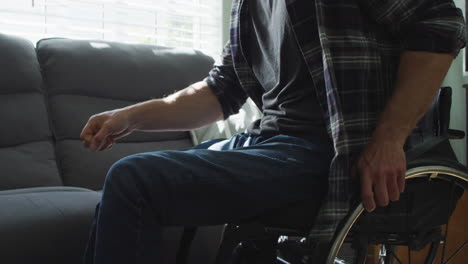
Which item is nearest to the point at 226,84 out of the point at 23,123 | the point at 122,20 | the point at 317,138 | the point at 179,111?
the point at 179,111

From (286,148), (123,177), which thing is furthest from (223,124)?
(123,177)

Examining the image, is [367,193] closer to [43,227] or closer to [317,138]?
[317,138]

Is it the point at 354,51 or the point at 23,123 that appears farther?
the point at 23,123

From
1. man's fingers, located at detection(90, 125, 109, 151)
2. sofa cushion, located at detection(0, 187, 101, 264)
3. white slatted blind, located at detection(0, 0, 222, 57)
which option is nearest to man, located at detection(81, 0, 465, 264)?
man's fingers, located at detection(90, 125, 109, 151)

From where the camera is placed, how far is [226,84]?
4.19 feet

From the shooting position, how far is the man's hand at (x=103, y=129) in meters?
1.06

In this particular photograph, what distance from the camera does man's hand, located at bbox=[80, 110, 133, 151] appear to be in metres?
1.06

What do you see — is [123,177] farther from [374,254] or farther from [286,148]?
[374,254]

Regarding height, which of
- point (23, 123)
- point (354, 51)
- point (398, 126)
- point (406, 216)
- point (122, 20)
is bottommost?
point (23, 123)

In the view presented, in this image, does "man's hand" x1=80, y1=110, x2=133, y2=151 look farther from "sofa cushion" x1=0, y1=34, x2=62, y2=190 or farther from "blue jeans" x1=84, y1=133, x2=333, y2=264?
"sofa cushion" x1=0, y1=34, x2=62, y2=190

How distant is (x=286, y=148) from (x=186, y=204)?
22 cm

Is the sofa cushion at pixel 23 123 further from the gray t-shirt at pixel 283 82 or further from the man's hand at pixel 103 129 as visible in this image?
the gray t-shirt at pixel 283 82

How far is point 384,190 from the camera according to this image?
866 mm

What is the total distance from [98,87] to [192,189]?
4.86ft
